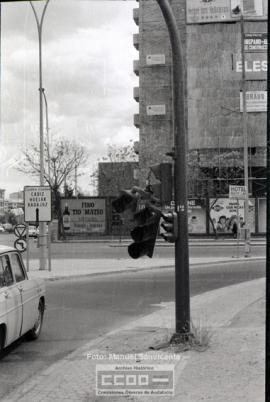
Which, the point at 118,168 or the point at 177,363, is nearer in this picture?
the point at 177,363

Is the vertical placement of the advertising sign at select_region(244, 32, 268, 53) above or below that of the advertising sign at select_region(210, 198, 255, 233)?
above

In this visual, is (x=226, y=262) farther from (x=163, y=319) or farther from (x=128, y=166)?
(x=128, y=166)

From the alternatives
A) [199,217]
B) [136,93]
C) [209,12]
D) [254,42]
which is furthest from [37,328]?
[136,93]

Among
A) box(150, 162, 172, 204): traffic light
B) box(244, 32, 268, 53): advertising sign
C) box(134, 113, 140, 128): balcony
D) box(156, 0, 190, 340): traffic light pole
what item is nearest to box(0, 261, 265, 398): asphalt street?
box(156, 0, 190, 340): traffic light pole

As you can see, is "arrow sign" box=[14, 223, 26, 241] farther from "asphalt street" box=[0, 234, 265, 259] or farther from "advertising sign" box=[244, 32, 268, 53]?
"advertising sign" box=[244, 32, 268, 53]

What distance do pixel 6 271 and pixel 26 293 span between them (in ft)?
1.85

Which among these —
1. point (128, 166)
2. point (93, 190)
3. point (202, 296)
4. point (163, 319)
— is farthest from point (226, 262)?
point (93, 190)

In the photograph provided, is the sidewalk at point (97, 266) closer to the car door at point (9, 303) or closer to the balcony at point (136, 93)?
the car door at point (9, 303)

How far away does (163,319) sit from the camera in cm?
1005

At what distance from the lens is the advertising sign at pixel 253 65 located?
5066 centimetres

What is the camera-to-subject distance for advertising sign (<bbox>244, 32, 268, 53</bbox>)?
50.0m

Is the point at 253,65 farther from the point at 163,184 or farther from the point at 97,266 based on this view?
the point at 163,184

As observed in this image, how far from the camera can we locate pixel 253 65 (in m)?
51.3

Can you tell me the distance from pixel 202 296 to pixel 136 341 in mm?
5067
